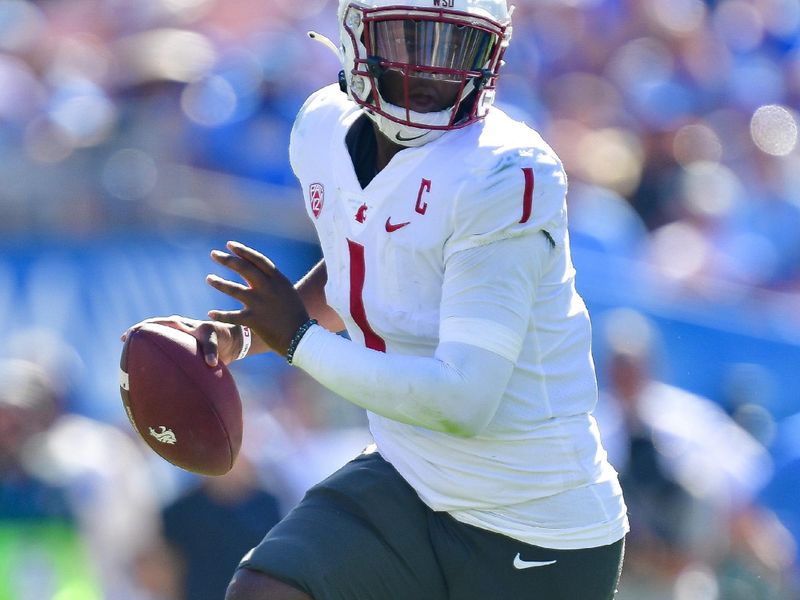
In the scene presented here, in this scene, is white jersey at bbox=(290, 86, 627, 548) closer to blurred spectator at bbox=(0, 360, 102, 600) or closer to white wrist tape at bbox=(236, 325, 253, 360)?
white wrist tape at bbox=(236, 325, 253, 360)

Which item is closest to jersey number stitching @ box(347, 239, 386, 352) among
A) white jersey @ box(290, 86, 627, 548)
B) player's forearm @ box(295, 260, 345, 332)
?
white jersey @ box(290, 86, 627, 548)

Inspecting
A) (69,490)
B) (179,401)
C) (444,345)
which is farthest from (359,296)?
(69,490)

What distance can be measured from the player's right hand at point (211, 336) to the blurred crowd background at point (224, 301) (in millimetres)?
1284

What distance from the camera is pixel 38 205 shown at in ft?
13.1

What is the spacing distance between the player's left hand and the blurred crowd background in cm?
171

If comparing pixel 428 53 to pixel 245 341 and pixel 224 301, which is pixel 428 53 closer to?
pixel 245 341

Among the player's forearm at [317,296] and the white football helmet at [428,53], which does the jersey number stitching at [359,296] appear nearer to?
the white football helmet at [428,53]

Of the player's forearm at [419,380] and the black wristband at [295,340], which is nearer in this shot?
the player's forearm at [419,380]

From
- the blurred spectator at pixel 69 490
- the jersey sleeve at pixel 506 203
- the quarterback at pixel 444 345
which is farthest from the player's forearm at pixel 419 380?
the blurred spectator at pixel 69 490

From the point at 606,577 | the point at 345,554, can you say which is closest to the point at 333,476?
the point at 345,554

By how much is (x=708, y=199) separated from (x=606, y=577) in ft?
10.6

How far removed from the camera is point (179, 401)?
2.37 metres

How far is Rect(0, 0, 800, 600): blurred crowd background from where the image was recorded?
3.67 meters

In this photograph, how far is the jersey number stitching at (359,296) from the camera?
2277 mm
